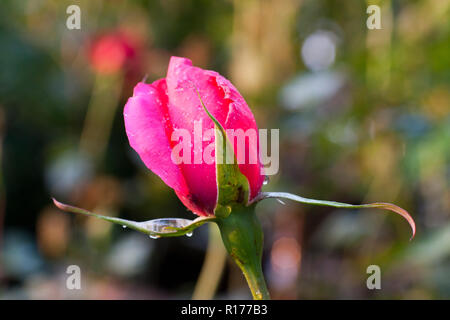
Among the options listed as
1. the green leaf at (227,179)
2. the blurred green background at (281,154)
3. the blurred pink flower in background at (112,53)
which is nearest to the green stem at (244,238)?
the green leaf at (227,179)

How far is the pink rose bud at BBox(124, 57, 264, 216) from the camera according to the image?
29 cm

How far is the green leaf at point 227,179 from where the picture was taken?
0.28 meters

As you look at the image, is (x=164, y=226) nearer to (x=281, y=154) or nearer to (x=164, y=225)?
(x=164, y=225)

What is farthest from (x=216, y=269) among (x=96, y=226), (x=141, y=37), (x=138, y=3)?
(x=138, y=3)

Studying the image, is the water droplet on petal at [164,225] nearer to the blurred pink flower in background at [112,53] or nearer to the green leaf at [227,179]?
the green leaf at [227,179]

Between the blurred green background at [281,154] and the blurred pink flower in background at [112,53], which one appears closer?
the blurred green background at [281,154]

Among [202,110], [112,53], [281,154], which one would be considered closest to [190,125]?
[202,110]

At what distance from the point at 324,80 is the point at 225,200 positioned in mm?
553

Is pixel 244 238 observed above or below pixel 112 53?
below

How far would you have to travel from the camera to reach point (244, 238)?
304 mm

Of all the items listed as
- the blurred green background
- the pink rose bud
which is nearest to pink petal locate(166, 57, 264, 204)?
the pink rose bud

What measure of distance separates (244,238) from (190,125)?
0.23 ft

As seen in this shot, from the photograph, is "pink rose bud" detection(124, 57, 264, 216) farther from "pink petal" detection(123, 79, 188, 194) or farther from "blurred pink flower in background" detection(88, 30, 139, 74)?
Answer: "blurred pink flower in background" detection(88, 30, 139, 74)
